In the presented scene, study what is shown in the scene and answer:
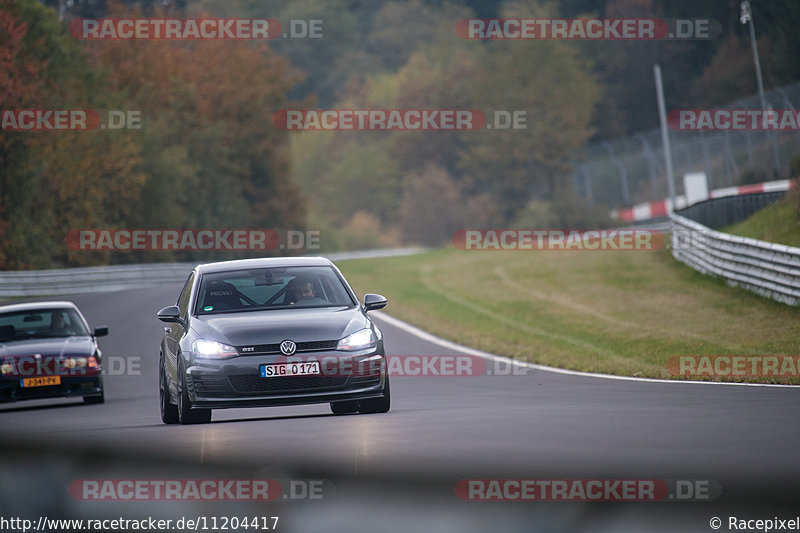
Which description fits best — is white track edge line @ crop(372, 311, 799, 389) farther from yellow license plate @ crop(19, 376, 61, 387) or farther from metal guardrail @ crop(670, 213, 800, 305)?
yellow license plate @ crop(19, 376, 61, 387)

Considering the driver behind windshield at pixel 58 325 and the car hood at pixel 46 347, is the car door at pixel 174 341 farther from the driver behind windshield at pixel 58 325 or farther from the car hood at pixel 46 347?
the driver behind windshield at pixel 58 325

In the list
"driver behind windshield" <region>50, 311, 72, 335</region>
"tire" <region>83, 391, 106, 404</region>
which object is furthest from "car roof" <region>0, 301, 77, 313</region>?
"tire" <region>83, 391, 106, 404</region>

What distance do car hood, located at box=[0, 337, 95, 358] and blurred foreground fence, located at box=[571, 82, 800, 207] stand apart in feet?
83.0

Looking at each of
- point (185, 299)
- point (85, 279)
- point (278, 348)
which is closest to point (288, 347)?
point (278, 348)

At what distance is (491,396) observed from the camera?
15.8 meters

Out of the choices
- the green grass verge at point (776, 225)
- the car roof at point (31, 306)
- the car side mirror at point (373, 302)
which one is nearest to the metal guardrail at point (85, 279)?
the green grass verge at point (776, 225)

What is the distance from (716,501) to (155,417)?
878 centimetres

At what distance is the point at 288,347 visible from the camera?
12578mm

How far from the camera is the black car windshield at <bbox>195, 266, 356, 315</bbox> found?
541 inches

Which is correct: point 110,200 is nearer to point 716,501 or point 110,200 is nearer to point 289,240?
point 289,240

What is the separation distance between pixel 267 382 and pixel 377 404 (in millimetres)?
1276

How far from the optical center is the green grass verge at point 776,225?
101 feet

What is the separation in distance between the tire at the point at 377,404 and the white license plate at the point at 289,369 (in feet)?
2.98

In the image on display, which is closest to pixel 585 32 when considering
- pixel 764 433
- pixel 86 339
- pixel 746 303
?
pixel 746 303
